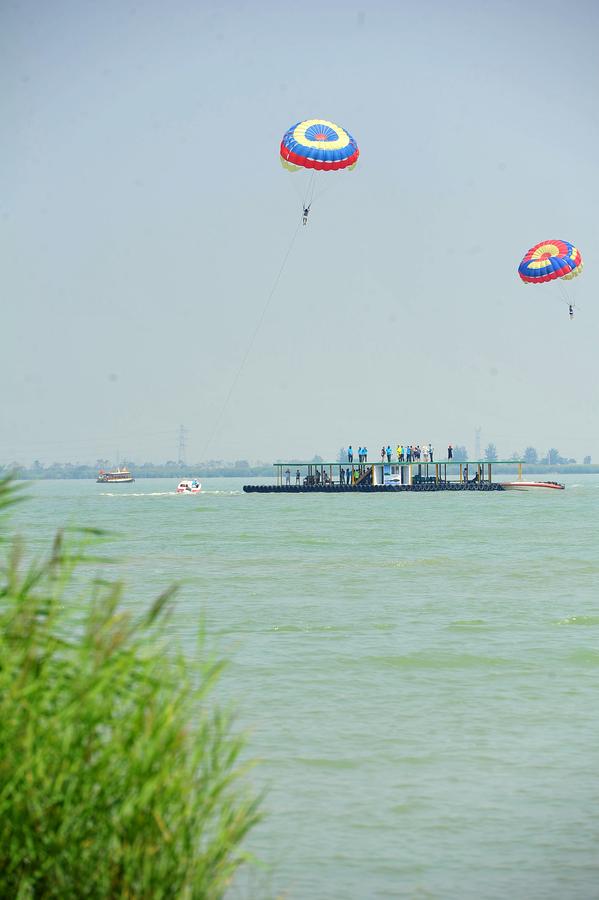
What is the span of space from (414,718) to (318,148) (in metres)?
47.0

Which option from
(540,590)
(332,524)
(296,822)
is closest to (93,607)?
(296,822)

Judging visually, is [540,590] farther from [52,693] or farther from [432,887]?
[52,693]

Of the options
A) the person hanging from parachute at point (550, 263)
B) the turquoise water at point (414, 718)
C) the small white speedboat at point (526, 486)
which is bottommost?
the turquoise water at point (414, 718)

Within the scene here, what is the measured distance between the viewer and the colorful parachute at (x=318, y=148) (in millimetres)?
58656

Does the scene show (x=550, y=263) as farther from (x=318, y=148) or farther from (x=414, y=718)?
(x=414, y=718)

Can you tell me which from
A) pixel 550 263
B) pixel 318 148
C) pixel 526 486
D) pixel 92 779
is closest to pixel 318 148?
pixel 318 148

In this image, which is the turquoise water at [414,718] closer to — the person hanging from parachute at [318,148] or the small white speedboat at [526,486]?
the person hanging from parachute at [318,148]

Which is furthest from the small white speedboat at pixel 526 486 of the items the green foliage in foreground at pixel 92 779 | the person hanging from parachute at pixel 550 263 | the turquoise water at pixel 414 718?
the green foliage in foreground at pixel 92 779

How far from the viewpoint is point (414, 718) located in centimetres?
1535

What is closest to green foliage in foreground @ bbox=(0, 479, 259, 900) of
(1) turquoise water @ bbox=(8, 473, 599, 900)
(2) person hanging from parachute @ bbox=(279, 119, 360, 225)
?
(1) turquoise water @ bbox=(8, 473, 599, 900)

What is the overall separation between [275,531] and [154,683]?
200 ft

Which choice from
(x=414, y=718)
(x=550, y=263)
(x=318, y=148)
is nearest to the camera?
(x=414, y=718)

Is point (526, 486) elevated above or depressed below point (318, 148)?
below

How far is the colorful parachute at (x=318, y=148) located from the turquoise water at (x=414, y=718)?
943 inches
